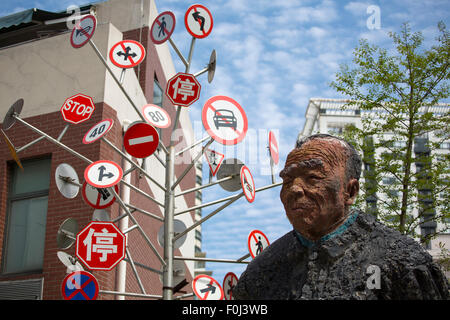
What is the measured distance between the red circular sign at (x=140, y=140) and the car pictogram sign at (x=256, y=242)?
1.91m

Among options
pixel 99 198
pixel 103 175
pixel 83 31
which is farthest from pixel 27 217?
pixel 103 175

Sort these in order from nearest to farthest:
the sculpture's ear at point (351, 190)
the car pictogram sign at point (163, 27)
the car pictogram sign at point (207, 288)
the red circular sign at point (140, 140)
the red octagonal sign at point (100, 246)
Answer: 1. the sculpture's ear at point (351, 190)
2. the red octagonal sign at point (100, 246)
3. the red circular sign at point (140, 140)
4. the car pictogram sign at point (163, 27)
5. the car pictogram sign at point (207, 288)

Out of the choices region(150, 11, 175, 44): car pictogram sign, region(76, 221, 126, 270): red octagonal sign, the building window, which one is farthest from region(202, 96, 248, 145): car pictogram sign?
the building window

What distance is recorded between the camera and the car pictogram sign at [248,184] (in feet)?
23.9

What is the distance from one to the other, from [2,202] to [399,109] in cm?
818

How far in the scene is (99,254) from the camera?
21.9 ft

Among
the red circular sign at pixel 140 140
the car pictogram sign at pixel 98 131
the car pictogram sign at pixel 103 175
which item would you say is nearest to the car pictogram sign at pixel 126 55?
the car pictogram sign at pixel 98 131

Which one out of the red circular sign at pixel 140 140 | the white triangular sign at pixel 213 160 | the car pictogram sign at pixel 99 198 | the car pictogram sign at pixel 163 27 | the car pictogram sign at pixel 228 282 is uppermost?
the car pictogram sign at pixel 163 27

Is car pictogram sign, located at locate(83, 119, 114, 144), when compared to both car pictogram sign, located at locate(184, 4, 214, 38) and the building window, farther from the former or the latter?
the building window

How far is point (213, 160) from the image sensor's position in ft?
27.8

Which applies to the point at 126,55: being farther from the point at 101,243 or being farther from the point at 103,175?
the point at 101,243

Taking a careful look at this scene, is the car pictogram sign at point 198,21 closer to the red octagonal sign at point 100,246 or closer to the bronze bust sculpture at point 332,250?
the red octagonal sign at point 100,246
